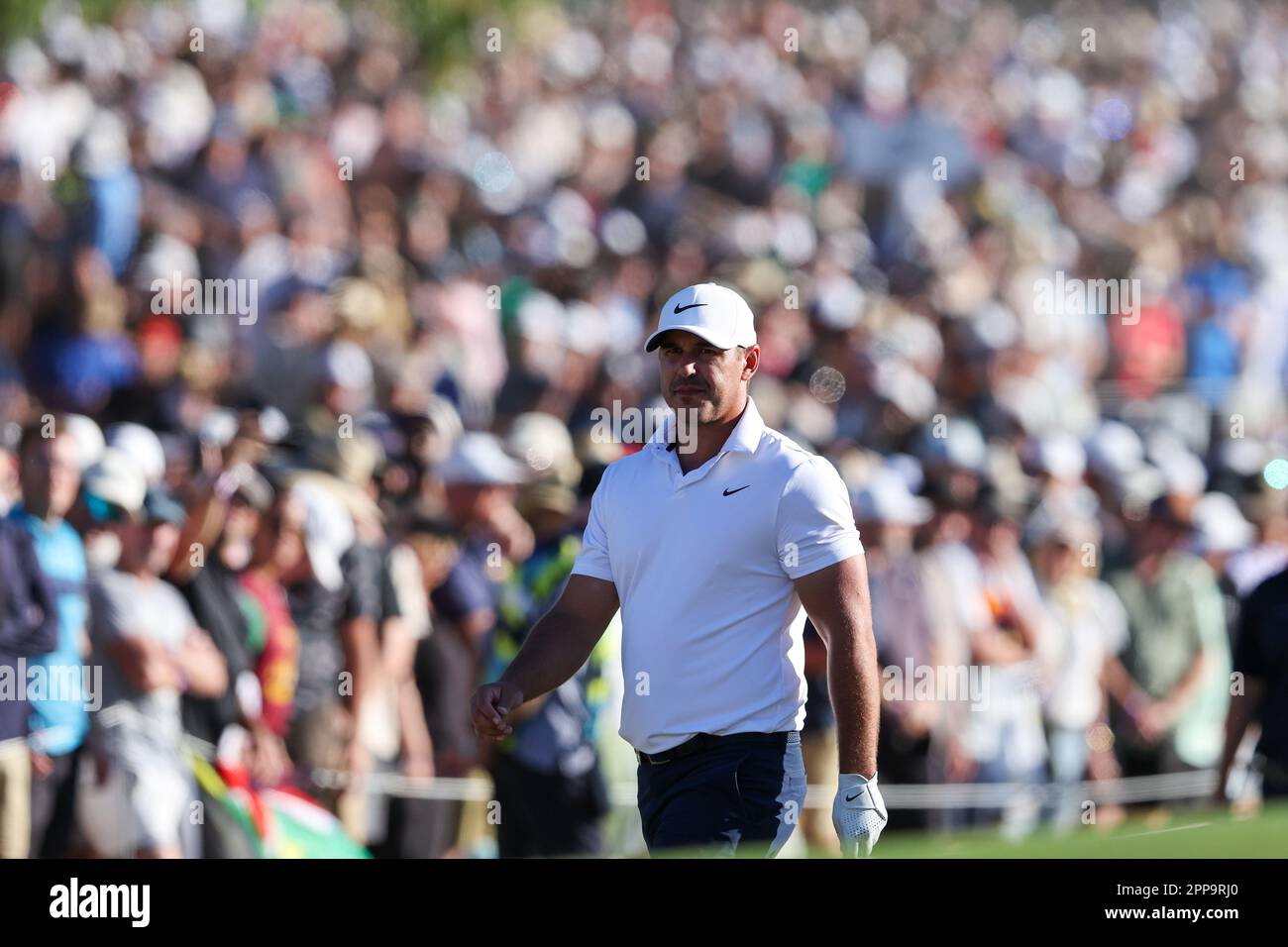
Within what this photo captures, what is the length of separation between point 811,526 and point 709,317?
60 centimetres

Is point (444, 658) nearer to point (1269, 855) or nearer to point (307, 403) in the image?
point (307, 403)

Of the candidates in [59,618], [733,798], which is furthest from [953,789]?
[733,798]

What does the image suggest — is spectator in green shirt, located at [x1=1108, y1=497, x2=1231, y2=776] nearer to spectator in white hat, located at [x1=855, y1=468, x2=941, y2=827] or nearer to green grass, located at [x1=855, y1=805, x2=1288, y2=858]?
spectator in white hat, located at [x1=855, y1=468, x2=941, y2=827]

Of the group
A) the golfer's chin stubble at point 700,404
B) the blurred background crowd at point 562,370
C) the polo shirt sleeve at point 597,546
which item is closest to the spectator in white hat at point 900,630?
the blurred background crowd at point 562,370

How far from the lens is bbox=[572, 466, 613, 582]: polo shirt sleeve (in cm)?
577

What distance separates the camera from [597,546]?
5.81m

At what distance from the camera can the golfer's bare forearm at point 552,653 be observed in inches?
222

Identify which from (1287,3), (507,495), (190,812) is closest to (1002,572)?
(507,495)

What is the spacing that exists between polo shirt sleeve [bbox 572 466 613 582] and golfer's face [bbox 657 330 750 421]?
371mm

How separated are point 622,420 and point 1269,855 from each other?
5.99 metres

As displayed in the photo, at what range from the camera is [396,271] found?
39.4ft

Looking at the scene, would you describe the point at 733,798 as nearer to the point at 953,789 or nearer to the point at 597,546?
the point at 597,546

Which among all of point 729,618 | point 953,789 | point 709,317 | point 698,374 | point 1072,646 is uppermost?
point 709,317

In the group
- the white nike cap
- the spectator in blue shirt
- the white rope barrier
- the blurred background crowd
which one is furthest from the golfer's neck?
the white rope barrier
